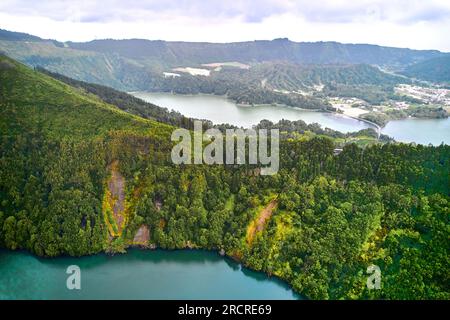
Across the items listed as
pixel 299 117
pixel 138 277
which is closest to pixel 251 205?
pixel 138 277

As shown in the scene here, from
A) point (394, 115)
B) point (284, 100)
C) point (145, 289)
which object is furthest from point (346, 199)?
point (284, 100)

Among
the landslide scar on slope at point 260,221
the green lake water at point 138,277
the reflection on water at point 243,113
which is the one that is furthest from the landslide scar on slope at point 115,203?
the reflection on water at point 243,113

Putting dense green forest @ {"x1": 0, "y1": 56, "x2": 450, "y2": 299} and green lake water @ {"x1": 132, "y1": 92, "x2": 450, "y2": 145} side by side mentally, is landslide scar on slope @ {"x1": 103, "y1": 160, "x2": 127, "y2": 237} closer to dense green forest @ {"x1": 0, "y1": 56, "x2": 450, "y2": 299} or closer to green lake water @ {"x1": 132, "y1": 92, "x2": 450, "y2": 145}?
dense green forest @ {"x1": 0, "y1": 56, "x2": 450, "y2": 299}

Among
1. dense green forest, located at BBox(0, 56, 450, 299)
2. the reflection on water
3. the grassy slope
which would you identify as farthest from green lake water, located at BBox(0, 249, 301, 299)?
the reflection on water

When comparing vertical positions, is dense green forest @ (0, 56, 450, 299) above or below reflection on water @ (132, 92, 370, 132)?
below

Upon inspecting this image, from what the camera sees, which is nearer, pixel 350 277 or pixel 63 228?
pixel 350 277

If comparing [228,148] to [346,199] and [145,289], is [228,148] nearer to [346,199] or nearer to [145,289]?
A: [346,199]
